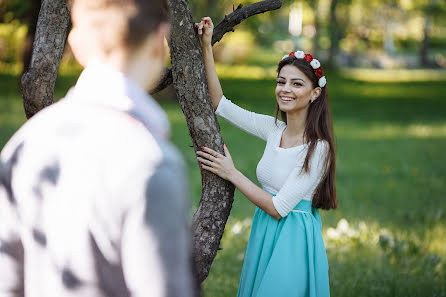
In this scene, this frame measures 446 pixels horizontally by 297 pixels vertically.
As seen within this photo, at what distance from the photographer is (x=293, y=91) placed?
Result: 3.22 m

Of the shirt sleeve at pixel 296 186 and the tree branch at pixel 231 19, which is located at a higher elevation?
the tree branch at pixel 231 19

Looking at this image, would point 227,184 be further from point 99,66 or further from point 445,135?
point 445,135

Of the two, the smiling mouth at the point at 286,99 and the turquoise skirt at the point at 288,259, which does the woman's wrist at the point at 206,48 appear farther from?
the turquoise skirt at the point at 288,259

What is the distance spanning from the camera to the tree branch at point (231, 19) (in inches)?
119

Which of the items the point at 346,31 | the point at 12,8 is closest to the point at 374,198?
the point at 12,8

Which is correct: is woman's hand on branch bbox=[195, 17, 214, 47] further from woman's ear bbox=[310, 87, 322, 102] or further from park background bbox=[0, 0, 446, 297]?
park background bbox=[0, 0, 446, 297]

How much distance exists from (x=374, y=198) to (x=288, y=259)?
5.40 m

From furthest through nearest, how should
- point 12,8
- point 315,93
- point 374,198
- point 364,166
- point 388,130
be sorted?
point 388,130 < point 12,8 < point 364,166 < point 374,198 < point 315,93

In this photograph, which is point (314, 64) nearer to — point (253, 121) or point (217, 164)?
point (253, 121)

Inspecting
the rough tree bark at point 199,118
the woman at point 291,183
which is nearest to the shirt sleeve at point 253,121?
the woman at point 291,183

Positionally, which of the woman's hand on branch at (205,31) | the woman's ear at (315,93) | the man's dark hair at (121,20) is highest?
the woman's hand on branch at (205,31)

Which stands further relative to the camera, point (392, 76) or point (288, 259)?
point (392, 76)

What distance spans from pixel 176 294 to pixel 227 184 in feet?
5.43

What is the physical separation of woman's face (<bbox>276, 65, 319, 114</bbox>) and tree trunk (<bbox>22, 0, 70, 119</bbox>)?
1.16 m
